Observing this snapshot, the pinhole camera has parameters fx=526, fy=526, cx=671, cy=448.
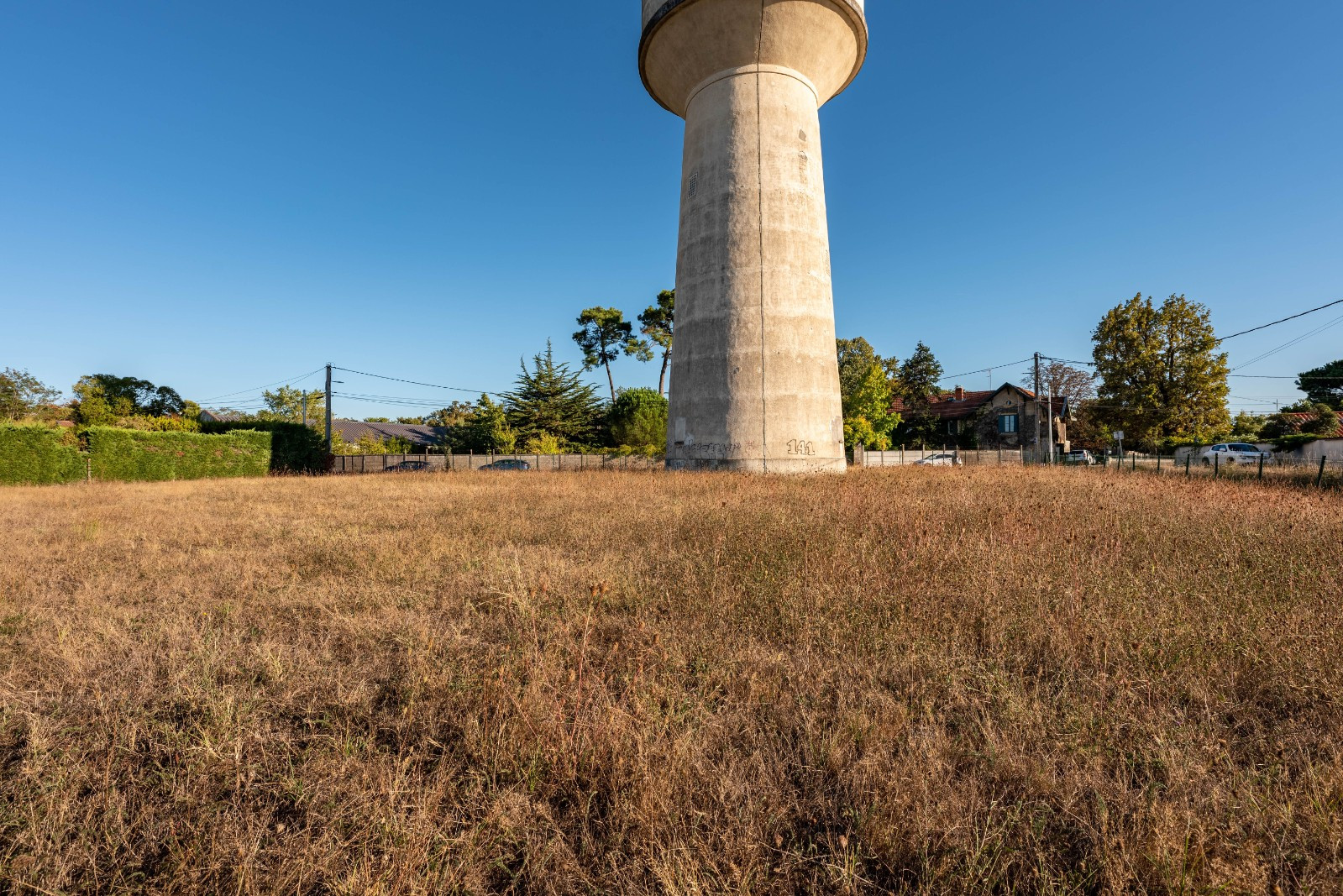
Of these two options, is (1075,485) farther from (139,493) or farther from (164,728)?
(139,493)

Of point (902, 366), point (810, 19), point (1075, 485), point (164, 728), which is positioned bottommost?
point (164, 728)

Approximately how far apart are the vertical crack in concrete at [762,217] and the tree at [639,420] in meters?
16.9

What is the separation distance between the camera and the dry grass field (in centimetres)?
171

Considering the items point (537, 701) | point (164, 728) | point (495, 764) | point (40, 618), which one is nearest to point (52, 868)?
point (164, 728)

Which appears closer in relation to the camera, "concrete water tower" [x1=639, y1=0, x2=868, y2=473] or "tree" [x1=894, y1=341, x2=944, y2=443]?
"concrete water tower" [x1=639, y1=0, x2=868, y2=473]

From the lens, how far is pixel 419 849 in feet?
5.57

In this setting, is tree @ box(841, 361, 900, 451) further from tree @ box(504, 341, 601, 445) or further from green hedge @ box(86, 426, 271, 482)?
green hedge @ box(86, 426, 271, 482)

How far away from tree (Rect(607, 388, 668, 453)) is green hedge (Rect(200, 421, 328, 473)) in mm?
15920

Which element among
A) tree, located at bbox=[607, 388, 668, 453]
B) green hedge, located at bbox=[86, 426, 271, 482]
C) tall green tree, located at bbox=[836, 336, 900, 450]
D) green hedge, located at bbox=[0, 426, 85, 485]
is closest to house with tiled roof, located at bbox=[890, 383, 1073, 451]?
tall green tree, located at bbox=[836, 336, 900, 450]

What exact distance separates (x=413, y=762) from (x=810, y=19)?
57.2ft

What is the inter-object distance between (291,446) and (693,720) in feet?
99.7

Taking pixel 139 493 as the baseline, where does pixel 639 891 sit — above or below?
below

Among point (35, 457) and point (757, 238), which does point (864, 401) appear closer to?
point (757, 238)

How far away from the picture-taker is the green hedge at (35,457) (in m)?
17.1
